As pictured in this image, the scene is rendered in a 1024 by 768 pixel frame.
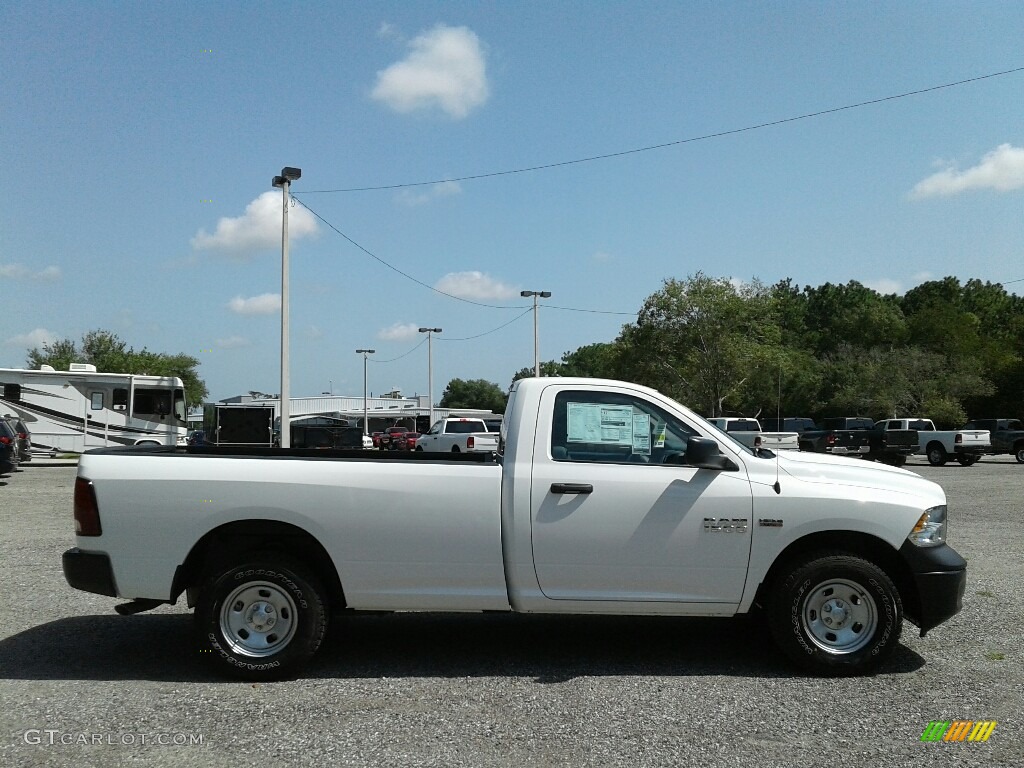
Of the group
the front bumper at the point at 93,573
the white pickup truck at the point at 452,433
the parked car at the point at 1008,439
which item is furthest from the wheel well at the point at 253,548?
the parked car at the point at 1008,439

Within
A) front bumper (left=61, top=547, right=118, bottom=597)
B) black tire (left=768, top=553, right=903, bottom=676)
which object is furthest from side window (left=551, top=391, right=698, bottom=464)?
front bumper (left=61, top=547, right=118, bottom=597)

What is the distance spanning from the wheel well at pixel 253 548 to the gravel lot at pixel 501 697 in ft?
2.03

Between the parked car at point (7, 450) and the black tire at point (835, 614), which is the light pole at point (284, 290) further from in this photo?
the black tire at point (835, 614)

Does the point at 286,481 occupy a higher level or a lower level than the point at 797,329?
lower

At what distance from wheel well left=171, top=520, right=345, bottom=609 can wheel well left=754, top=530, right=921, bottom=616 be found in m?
2.73

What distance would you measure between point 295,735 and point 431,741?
71 cm

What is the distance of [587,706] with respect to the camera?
5082 millimetres

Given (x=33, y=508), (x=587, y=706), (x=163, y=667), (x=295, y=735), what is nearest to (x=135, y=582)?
(x=163, y=667)

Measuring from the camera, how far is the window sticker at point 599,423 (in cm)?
582

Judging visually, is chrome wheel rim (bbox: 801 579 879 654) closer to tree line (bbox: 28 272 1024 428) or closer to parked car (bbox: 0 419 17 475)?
parked car (bbox: 0 419 17 475)

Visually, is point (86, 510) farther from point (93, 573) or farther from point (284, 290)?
point (284, 290)

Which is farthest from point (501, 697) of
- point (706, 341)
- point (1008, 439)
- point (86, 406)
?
point (706, 341)

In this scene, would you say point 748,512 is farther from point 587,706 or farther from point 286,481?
point 286,481

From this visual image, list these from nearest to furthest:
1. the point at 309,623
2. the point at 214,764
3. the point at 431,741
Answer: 1. the point at 214,764
2. the point at 431,741
3. the point at 309,623
